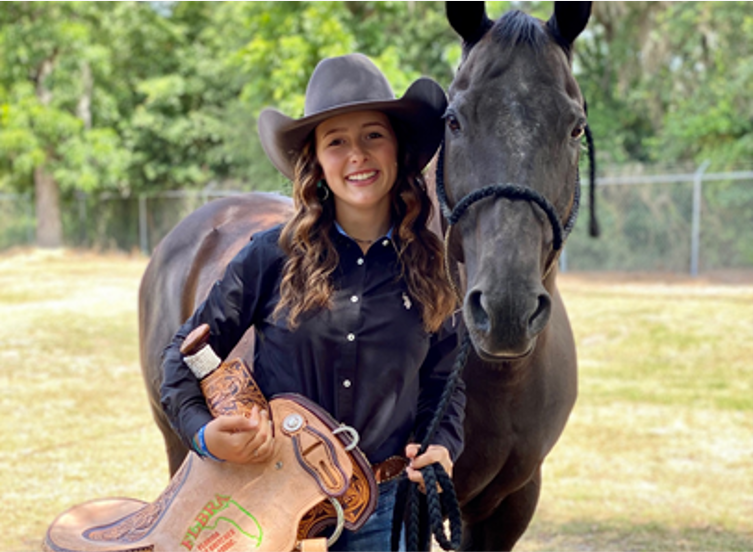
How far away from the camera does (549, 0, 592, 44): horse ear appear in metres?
1.91

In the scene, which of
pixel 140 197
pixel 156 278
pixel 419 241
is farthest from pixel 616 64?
pixel 419 241

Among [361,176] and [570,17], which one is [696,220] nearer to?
[570,17]

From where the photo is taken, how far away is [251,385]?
183 centimetres

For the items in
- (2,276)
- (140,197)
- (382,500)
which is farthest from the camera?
(140,197)

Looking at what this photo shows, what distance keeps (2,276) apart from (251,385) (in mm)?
15920

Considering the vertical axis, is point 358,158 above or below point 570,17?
below

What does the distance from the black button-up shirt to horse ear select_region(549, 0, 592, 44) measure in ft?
2.22

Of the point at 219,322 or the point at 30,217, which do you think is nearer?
the point at 219,322

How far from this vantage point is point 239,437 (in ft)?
5.41

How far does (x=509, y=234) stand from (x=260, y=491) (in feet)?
2.55

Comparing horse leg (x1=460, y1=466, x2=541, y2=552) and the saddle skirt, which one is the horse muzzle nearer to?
the saddle skirt

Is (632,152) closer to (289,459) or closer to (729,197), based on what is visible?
(729,197)

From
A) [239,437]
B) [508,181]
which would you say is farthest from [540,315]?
[239,437]

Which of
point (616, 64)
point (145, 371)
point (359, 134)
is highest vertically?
point (616, 64)
